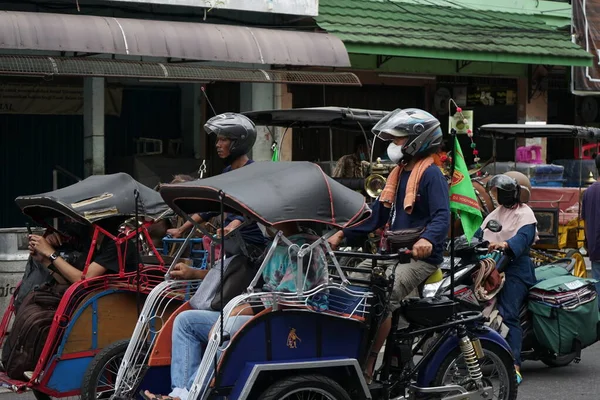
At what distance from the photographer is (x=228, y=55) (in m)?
13.4

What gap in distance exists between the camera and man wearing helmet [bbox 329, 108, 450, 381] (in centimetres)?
682

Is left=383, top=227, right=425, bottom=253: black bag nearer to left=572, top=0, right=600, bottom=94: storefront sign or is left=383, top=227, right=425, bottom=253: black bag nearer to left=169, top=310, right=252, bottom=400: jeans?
left=169, top=310, right=252, bottom=400: jeans

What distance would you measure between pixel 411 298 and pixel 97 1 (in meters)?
8.10

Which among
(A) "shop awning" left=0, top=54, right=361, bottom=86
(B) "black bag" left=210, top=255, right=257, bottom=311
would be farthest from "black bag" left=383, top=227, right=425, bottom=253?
(A) "shop awning" left=0, top=54, right=361, bottom=86

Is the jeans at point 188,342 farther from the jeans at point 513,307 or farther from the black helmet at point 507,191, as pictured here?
the black helmet at point 507,191

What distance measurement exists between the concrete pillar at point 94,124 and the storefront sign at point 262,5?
4.60 feet

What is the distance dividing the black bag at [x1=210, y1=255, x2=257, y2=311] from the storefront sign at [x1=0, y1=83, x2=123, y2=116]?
9.25 meters

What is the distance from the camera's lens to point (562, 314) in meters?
9.23

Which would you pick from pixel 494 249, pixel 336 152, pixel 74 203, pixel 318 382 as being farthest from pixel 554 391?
pixel 336 152

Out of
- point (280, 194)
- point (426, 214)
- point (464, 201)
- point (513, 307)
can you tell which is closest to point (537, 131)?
point (513, 307)

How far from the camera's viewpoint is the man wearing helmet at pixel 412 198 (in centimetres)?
682

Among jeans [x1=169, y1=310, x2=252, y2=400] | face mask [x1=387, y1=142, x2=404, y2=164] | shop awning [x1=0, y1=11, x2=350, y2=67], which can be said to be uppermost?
shop awning [x1=0, y1=11, x2=350, y2=67]

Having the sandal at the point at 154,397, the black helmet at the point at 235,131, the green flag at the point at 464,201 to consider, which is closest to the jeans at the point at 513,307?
the green flag at the point at 464,201

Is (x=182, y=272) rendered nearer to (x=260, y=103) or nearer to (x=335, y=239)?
(x=335, y=239)
